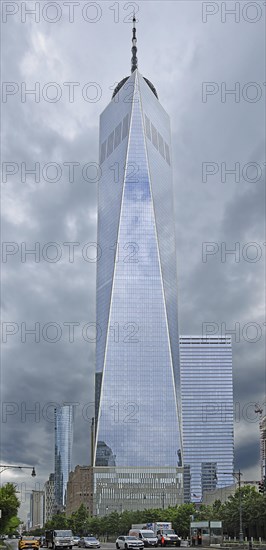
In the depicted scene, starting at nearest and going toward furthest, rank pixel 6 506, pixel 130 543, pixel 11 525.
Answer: pixel 130 543 → pixel 6 506 → pixel 11 525

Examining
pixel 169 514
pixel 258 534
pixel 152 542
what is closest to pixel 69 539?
pixel 152 542

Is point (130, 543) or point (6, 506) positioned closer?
point (130, 543)

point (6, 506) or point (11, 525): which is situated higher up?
point (6, 506)

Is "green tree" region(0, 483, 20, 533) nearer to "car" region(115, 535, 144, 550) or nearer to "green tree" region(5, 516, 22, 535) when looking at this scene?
"green tree" region(5, 516, 22, 535)

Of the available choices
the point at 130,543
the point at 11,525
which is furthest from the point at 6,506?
the point at 130,543

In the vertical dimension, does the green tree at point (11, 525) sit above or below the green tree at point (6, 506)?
below

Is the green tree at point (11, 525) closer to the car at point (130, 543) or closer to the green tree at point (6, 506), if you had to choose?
the green tree at point (6, 506)

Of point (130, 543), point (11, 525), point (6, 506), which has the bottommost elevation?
point (11, 525)

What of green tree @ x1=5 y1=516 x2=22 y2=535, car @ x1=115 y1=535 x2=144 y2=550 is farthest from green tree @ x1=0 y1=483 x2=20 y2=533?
car @ x1=115 y1=535 x2=144 y2=550

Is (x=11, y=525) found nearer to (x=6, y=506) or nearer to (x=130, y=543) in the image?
(x=6, y=506)

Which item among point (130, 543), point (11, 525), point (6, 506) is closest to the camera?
point (130, 543)

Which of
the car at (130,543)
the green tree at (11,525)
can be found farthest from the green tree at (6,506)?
the car at (130,543)
